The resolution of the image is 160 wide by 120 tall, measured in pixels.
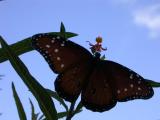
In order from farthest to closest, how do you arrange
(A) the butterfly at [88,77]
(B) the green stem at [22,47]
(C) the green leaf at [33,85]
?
(A) the butterfly at [88,77] < (B) the green stem at [22,47] < (C) the green leaf at [33,85]

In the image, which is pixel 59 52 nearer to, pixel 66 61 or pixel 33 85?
pixel 66 61

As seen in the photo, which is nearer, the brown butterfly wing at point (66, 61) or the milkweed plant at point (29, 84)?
the milkweed plant at point (29, 84)

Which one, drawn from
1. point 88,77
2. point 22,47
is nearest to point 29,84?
point 22,47

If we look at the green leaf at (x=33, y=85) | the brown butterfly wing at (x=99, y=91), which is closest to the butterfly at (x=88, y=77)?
the brown butterfly wing at (x=99, y=91)

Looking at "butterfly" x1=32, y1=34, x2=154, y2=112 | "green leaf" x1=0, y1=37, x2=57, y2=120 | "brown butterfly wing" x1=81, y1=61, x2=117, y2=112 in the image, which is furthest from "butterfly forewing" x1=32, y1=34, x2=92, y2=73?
"green leaf" x1=0, y1=37, x2=57, y2=120

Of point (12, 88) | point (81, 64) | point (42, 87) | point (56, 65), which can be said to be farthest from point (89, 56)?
point (42, 87)

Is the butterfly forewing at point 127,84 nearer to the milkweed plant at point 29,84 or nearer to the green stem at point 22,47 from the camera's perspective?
the milkweed plant at point 29,84

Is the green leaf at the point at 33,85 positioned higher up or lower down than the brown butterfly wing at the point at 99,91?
higher up

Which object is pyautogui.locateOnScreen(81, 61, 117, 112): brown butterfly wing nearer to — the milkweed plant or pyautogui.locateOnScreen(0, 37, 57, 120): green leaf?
the milkweed plant
